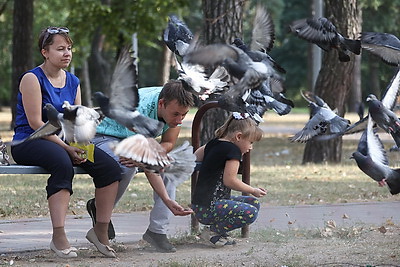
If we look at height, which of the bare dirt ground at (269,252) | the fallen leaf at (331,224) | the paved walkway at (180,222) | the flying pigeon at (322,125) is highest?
the flying pigeon at (322,125)

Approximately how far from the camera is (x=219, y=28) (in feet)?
38.3

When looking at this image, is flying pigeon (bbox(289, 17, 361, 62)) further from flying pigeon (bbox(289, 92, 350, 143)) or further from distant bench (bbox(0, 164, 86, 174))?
distant bench (bbox(0, 164, 86, 174))

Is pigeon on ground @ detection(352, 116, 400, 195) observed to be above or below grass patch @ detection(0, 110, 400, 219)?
above

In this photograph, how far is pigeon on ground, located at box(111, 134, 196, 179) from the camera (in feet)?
17.1

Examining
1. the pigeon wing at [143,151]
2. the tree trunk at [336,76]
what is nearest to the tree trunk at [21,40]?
the tree trunk at [336,76]

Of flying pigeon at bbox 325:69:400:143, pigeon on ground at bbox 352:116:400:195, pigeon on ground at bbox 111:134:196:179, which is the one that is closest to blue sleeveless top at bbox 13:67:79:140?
pigeon on ground at bbox 111:134:196:179

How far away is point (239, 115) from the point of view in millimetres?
6406

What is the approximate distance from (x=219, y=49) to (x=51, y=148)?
145 cm

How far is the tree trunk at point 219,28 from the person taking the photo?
11.6m

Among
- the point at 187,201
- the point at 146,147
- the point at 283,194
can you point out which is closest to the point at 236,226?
the point at 146,147

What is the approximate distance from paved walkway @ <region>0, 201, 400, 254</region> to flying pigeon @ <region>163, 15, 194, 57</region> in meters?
1.62

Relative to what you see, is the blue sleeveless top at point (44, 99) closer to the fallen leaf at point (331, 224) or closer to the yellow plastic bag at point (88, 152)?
→ the yellow plastic bag at point (88, 152)

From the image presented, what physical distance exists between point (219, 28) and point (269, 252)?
→ 5952 millimetres

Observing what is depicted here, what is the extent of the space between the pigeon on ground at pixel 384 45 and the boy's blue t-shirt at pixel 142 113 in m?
1.55
